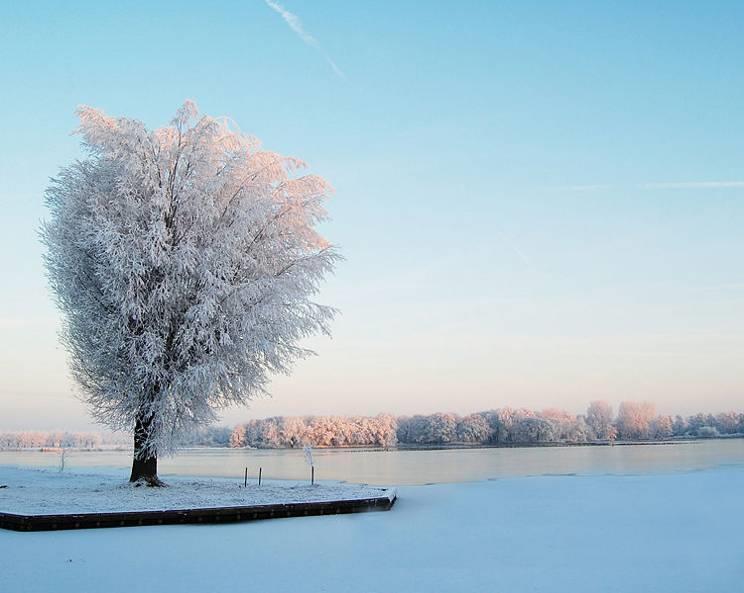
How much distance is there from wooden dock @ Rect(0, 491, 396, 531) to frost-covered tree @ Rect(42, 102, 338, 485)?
5.23 metres

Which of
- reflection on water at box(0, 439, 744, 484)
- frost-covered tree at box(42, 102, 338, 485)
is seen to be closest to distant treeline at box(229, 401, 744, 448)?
reflection on water at box(0, 439, 744, 484)

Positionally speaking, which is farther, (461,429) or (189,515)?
(461,429)

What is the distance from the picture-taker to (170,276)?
19953 mm

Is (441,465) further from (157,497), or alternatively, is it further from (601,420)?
(601,420)

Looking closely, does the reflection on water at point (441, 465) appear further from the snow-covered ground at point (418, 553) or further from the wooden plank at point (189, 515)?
the snow-covered ground at point (418, 553)

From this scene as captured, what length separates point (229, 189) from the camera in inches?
857

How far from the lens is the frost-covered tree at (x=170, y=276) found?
1934 cm

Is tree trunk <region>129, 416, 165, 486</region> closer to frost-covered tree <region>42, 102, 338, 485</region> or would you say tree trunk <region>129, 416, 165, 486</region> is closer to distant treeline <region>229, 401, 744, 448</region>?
frost-covered tree <region>42, 102, 338, 485</region>

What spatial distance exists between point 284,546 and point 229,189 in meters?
13.1

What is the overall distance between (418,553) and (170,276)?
12.1 metres

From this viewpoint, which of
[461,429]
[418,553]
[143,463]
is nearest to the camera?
[418,553]

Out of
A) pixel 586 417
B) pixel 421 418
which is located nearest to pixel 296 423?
pixel 421 418

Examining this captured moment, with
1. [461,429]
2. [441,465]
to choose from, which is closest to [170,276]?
[441,465]

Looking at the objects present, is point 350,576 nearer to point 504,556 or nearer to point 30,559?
point 504,556
